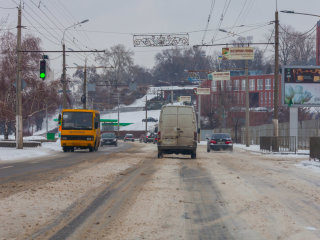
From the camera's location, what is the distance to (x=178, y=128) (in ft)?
84.6

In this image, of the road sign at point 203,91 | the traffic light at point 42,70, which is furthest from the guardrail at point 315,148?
the road sign at point 203,91

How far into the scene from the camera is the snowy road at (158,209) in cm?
658

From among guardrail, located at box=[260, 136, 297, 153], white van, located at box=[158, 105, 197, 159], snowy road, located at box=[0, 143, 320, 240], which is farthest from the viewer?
guardrail, located at box=[260, 136, 297, 153]

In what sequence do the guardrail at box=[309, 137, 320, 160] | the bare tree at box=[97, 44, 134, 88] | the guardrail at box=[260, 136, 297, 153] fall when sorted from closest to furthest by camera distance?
the guardrail at box=[309, 137, 320, 160] < the guardrail at box=[260, 136, 297, 153] < the bare tree at box=[97, 44, 134, 88]

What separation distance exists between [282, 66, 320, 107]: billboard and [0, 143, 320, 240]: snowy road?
98.1 feet

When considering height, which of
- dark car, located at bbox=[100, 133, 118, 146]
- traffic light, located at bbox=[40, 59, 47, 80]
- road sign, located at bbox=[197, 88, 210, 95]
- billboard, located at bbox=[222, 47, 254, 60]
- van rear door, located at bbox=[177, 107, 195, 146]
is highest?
billboard, located at bbox=[222, 47, 254, 60]

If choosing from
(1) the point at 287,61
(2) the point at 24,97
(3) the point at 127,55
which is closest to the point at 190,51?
(3) the point at 127,55

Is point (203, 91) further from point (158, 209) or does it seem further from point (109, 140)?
point (158, 209)

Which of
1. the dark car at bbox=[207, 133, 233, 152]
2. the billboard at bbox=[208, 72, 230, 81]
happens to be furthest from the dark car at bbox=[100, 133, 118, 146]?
the dark car at bbox=[207, 133, 233, 152]

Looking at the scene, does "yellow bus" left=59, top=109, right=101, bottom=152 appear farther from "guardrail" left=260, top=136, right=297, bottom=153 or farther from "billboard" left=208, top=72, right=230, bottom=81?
"billboard" left=208, top=72, right=230, bottom=81

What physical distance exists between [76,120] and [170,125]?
9761 mm

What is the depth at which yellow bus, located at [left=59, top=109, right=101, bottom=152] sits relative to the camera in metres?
33.5

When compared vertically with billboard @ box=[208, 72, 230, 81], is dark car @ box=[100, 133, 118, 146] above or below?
below

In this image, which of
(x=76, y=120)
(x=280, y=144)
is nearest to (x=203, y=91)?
(x=280, y=144)
